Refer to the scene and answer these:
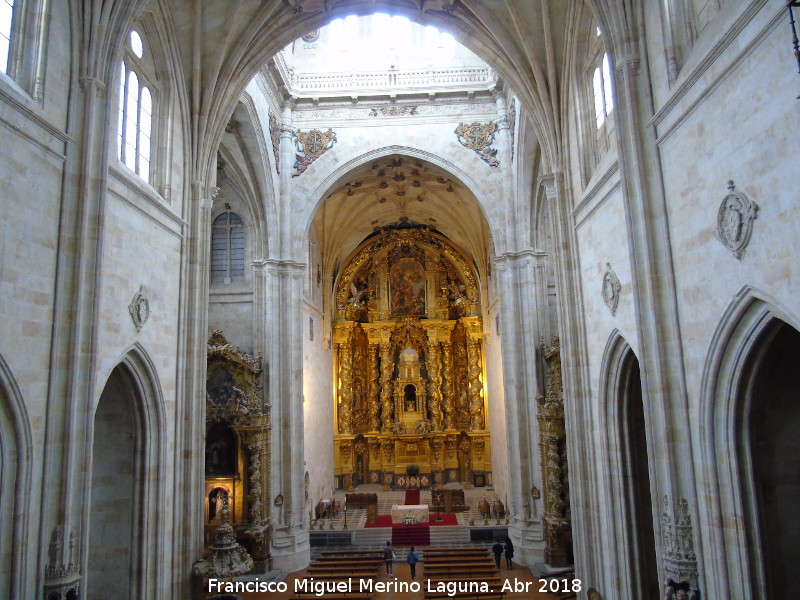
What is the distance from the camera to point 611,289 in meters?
11.5

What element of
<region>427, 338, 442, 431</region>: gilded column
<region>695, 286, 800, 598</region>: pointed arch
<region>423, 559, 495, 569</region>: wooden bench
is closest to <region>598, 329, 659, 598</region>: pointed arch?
<region>695, 286, 800, 598</region>: pointed arch

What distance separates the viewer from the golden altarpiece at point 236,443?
20094 millimetres

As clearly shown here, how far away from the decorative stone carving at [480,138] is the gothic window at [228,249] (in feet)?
30.1

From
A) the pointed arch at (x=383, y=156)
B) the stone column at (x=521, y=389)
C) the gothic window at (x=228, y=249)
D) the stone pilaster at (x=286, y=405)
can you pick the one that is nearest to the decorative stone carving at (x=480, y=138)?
the pointed arch at (x=383, y=156)

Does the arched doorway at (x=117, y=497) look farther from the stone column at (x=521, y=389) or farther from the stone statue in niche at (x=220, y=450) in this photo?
the stone column at (x=521, y=389)

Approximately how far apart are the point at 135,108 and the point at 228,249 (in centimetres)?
1060

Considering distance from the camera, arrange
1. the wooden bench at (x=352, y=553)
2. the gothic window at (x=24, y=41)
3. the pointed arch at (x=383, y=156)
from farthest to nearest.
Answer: the pointed arch at (x=383, y=156) → the wooden bench at (x=352, y=553) → the gothic window at (x=24, y=41)

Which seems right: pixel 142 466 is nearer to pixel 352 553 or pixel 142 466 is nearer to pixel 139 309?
pixel 139 309

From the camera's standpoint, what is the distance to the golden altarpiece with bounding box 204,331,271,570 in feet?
65.9

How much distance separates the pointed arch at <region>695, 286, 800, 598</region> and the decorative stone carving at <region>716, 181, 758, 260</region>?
1.90 ft

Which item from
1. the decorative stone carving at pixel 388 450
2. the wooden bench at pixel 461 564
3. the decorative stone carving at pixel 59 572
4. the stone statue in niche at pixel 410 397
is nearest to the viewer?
the decorative stone carving at pixel 59 572

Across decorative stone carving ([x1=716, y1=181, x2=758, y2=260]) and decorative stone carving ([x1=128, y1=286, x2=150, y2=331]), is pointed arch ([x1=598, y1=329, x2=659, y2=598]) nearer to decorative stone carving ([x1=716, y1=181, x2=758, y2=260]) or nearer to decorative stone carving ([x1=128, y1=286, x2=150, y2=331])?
decorative stone carving ([x1=716, y1=181, x2=758, y2=260])

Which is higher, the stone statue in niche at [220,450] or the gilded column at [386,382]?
the gilded column at [386,382]

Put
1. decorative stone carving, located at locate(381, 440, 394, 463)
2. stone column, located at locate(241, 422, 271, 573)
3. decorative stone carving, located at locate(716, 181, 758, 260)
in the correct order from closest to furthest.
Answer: decorative stone carving, located at locate(716, 181, 758, 260), stone column, located at locate(241, 422, 271, 573), decorative stone carving, located at locate(381, 440, 394, 463)
